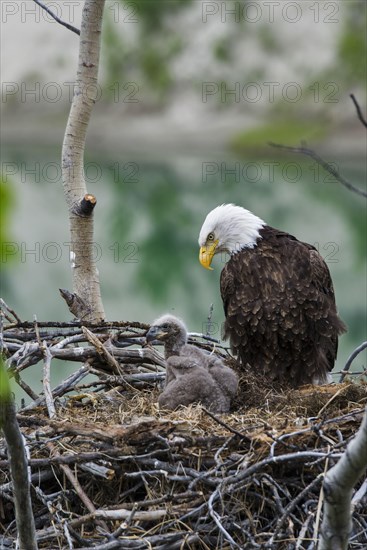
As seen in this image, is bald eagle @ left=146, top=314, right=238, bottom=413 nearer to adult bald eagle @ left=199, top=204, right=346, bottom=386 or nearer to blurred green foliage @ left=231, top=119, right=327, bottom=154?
adult bald eagle @ left=199, top=204, right=346, bottom=386

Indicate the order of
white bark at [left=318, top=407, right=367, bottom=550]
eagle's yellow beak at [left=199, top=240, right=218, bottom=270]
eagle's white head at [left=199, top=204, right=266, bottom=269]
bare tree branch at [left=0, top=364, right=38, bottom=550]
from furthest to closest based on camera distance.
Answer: eagle's yellow beak at [left=199, top=240, right=218, bottom=270]
eagle's white head at [left=199, top=204, right=266, bottom=269]
bare tree branch at [left=0, top=364, right=38, bottom=550]
white bark at [left=318, top=407, right=367, bottom=550]

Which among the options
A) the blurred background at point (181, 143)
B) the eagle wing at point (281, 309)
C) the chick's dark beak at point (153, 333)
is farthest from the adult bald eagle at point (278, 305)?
the blurred background at point (181, 143)

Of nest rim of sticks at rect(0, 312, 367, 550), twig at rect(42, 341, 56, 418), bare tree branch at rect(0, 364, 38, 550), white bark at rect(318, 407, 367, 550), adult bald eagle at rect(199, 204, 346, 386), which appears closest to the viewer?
white bark at rect(318, 407, 367, 550)

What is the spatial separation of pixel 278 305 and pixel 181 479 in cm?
166

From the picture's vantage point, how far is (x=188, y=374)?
4461mm

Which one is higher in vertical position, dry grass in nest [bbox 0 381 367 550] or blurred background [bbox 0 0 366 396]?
blurred background [bbox 0 0 366 396]

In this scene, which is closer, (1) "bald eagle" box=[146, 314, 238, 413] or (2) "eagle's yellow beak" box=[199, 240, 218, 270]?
(1) "bald eagle" box=[146, 314, 238, 413]

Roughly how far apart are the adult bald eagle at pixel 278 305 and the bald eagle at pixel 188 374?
0.41 metres

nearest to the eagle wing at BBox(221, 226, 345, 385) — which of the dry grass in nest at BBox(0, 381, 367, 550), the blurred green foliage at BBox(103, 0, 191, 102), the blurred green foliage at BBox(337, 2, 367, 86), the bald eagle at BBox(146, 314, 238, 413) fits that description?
the bald eagle at BBox(146, 314, 238, 413)

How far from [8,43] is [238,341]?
146 feet

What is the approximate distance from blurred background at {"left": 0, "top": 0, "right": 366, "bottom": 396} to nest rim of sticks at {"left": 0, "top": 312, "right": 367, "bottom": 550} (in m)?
1.83

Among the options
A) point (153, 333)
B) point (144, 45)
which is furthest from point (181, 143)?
point (153, 333)

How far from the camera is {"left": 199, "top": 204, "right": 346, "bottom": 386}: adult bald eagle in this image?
16.6 ft

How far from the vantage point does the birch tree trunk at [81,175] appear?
16.6 feet
